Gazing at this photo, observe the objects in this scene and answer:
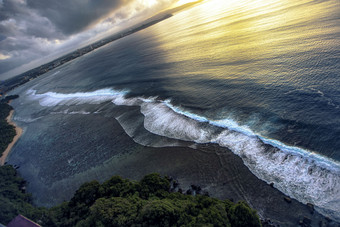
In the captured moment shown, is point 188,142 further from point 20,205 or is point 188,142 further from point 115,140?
point 20,205

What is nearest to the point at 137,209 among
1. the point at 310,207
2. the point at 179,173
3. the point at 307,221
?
the point at 179,173

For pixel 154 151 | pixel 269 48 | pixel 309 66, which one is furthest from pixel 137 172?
pixel 269 48

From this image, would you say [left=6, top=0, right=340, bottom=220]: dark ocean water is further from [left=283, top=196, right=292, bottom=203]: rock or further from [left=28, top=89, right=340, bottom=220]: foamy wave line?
[left=283, top=196, right=292, bottom=203]: rock

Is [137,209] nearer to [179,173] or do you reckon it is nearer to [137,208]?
[137,208]

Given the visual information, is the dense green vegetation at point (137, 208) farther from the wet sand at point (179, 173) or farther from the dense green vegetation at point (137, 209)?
A: the wet sand at point (179, 173)

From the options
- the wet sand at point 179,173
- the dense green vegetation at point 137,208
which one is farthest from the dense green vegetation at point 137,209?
the wet sand at point 179,173
